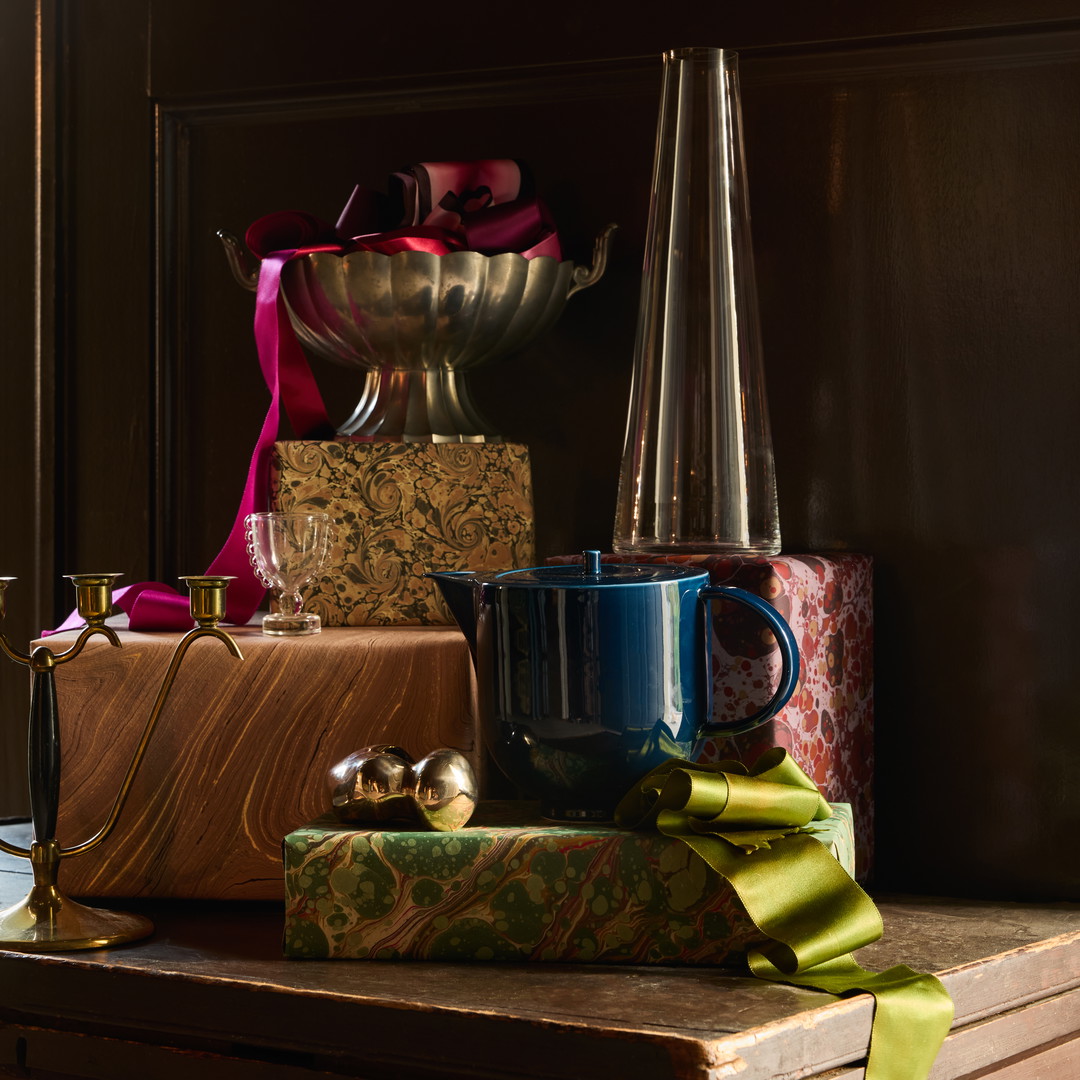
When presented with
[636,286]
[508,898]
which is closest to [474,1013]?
[508,898]

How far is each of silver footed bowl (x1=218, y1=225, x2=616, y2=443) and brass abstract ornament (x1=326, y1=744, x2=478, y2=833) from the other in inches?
10.4

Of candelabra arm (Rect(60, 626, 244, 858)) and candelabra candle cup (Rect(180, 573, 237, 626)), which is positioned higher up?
candelabra candle cup (Rect(180, 573, 237, 626))

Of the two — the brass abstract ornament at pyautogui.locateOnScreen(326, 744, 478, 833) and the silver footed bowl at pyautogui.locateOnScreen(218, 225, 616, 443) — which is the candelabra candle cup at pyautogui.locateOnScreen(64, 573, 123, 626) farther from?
the silver footed bowl at pyautogui.locateOnScreen(218, 225, 616, 443)

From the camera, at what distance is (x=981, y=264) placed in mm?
889

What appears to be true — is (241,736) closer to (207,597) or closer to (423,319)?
(207,597)

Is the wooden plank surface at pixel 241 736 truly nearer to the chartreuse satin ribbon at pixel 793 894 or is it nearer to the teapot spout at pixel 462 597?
the teapot spout at pixel 462 597

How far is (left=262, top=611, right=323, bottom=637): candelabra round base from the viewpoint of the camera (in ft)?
2.60

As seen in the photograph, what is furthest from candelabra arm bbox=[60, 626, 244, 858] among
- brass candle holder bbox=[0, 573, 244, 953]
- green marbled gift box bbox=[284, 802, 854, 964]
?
green marbled gift box bbox=[284, 802, 854, 964]

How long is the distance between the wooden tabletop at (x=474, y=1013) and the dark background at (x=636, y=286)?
0.21 meters

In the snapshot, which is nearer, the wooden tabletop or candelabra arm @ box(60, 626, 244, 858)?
the wooden tabletop

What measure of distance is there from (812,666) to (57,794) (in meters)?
0.41

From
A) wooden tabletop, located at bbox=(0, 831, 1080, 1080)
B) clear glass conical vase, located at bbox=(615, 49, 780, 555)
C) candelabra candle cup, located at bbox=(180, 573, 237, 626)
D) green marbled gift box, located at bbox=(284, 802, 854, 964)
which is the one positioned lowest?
wooden tabletop, located at bbox=(0, 831, 1080, 1080)

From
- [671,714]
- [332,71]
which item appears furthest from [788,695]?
[332,71]

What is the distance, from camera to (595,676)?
655mm
